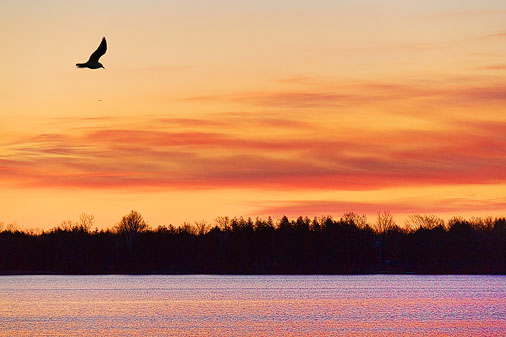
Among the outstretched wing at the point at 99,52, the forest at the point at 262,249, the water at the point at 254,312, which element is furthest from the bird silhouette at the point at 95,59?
the forest at the point at 262,249

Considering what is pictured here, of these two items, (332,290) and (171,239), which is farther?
(171,239)

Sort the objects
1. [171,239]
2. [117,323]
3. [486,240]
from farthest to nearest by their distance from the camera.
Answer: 1. [171,239]
2. [486,240]
3. [117,323]

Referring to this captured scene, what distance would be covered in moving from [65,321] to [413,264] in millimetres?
117434

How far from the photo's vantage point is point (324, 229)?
173m

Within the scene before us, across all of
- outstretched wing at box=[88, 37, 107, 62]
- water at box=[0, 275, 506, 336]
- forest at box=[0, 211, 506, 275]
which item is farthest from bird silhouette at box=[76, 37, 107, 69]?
forest at box=[0, 211, 506, 275]

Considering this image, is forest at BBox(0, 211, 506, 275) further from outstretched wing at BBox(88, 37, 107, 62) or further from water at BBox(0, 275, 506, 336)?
outstretched wing at BBox(88, 37, 107, 62)

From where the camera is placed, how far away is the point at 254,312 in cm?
8162

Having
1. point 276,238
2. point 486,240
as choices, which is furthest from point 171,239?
point 486,240

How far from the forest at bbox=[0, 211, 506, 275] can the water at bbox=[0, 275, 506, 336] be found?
43.0 meters

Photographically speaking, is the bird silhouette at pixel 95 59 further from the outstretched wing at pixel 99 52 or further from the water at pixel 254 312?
the water at pixel 254 312

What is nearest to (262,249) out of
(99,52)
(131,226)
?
(131,226)

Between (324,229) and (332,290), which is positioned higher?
(324,229)

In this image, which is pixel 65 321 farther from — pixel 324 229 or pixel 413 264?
pixel 413 264

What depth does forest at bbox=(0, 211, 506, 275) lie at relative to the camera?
554 ft
